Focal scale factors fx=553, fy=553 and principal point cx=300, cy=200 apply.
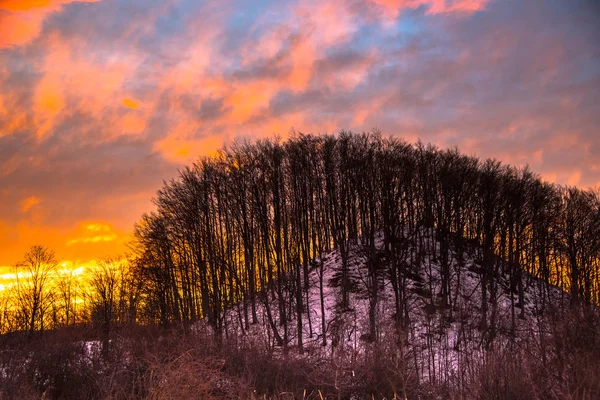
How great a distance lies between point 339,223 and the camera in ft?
180

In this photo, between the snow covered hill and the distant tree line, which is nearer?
the snow covered hill

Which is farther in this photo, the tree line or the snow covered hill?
the tree line

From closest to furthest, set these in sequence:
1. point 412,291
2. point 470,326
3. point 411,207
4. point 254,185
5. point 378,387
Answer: point 378,387
point 470,326
point 254,185
point 412,291
point 411,207

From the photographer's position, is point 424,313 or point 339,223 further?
point 339,223

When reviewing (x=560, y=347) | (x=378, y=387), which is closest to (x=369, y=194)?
(x=378, y=387)

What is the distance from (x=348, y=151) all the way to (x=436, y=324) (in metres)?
19.0

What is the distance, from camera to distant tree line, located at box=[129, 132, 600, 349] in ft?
168

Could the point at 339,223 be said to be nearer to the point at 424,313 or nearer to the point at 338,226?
the point at 338,226

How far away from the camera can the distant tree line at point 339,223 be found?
51.3 metres

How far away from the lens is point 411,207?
57.2 metres

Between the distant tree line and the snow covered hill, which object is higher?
the distant tree line

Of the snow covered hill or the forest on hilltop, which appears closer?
the snow covered hill

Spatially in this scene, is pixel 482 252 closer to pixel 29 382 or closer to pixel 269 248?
pixel 269 248

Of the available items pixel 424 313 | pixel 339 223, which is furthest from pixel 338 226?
pixel 424 313
